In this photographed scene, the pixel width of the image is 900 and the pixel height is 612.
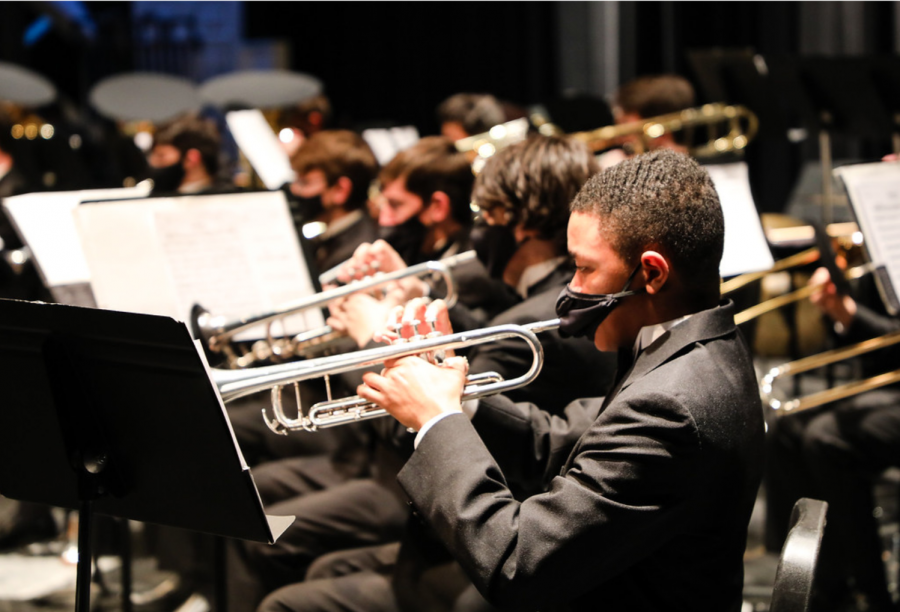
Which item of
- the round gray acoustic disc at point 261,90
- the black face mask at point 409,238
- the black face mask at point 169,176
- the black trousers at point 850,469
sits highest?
the round gray acoustic disc at point 261,90

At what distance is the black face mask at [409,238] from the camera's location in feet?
12.7

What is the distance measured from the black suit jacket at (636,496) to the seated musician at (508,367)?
621 mm

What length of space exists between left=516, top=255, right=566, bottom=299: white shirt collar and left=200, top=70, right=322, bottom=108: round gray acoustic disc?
3134 mm

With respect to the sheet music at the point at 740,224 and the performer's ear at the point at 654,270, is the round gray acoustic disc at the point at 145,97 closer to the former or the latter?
the sheet music at the point at 740,224

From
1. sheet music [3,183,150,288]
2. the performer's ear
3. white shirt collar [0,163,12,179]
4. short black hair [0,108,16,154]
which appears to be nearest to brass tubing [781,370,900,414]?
the performer's ear

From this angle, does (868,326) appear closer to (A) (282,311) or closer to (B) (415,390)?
(A) (282,311)

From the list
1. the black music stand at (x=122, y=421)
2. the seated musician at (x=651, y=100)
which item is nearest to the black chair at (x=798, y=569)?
the black music stand at (x=122, y=421)

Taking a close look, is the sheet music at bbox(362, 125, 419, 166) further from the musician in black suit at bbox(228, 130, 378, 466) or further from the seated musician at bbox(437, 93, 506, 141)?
the musician in black suit at bbox(228, 130, 378, 466)

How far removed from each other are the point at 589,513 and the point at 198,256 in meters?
1.81

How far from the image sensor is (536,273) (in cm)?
264

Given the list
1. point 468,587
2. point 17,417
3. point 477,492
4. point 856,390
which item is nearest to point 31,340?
point 17,417

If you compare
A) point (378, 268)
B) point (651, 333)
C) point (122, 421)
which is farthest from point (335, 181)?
point (651, 333)

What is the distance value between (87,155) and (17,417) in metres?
7.85

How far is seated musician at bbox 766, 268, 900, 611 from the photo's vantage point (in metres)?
3.22
